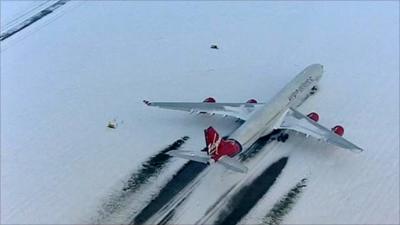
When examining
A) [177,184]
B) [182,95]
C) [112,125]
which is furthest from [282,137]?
[112,125]

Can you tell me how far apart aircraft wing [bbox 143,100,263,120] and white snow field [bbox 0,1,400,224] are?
47.0 inches

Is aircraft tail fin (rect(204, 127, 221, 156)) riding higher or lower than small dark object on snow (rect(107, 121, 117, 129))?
lower

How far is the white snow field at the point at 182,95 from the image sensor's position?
135 feet

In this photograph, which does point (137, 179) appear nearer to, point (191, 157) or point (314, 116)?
point (191, 157)

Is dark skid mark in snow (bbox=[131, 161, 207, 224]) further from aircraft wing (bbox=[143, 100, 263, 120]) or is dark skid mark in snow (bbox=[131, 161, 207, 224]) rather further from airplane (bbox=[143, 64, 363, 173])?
Result: aircraft wing (bbox=[143, 100, 263, 120])

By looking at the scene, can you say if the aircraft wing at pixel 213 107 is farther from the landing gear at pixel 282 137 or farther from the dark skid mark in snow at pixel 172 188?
the dark skid mark in snow at pixel 172 188

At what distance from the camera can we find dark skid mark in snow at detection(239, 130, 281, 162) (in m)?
44.9

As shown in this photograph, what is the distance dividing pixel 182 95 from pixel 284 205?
1700 centimetres

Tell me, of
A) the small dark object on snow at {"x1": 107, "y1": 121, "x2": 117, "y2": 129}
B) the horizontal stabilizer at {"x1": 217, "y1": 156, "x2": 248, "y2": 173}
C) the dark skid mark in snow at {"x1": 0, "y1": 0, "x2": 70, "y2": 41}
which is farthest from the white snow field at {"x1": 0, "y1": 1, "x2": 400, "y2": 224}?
the horizontal stabilizer at {"x1": 217, "y1": 156, "x2": 248, "y2": 173}

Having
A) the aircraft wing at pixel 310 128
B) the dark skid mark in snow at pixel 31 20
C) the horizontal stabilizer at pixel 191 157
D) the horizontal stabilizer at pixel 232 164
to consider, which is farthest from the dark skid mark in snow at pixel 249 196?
the dark skid mark in snow at pixel 31 20

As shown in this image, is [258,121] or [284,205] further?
[258,121]

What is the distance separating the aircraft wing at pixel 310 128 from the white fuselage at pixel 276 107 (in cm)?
72

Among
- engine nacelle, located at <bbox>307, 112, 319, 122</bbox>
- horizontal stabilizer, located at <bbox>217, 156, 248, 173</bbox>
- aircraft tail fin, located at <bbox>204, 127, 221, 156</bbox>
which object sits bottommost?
horizontal stabilizer, located at <bbox>217, 156, 248, 173</bbox>

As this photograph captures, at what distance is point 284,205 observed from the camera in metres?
40.4
